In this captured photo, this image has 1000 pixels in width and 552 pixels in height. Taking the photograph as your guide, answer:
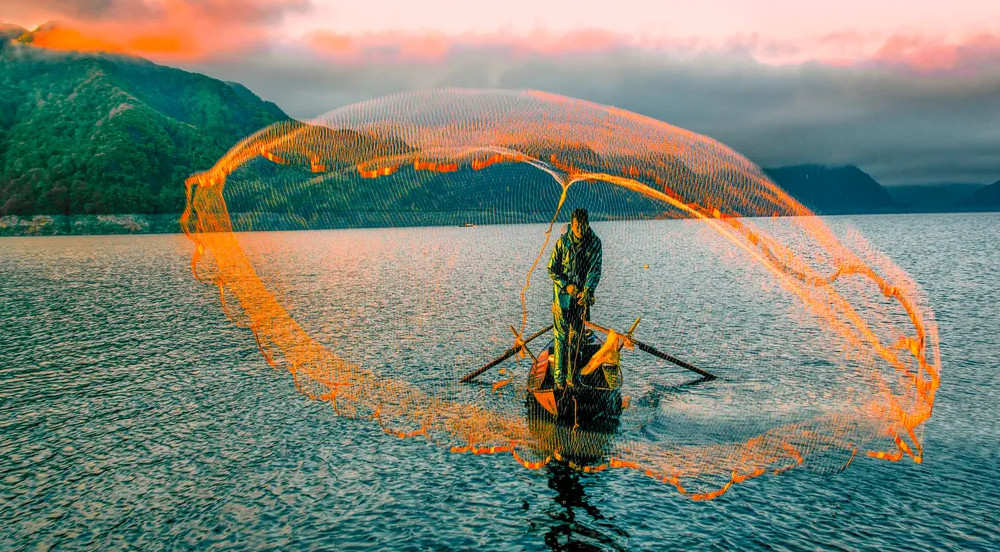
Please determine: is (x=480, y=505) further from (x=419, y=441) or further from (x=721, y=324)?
(x=721, y=324)

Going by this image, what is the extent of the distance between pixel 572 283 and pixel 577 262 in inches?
25.2

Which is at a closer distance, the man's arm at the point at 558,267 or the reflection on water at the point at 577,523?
the reflection on water at the point at 577,523

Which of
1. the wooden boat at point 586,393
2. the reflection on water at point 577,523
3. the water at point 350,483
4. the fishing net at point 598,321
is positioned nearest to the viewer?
the reflection on water at point 577,523

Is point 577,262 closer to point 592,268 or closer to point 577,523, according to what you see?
point 592,268

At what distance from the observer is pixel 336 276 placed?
70.6 m

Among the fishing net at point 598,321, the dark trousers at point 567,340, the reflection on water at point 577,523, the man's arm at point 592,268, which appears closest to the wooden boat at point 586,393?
the dark trousers at point 567,340

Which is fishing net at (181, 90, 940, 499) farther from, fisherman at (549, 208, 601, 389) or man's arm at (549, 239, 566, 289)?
fisherman at (549, 208, 601, 389)

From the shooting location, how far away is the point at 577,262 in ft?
55.1

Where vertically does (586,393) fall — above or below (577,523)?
above

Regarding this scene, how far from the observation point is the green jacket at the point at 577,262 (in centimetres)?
1673

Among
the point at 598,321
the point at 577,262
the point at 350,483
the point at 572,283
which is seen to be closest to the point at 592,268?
the point at 577,262

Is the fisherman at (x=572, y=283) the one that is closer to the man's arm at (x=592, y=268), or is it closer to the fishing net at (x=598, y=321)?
the man's arm at (x=592, y=268)

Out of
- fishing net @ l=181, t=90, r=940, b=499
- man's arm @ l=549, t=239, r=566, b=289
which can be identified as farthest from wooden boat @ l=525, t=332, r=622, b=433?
man's arm @ l=549, t=239, r=566, b=289

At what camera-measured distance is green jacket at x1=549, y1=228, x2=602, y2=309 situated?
1673 cm
